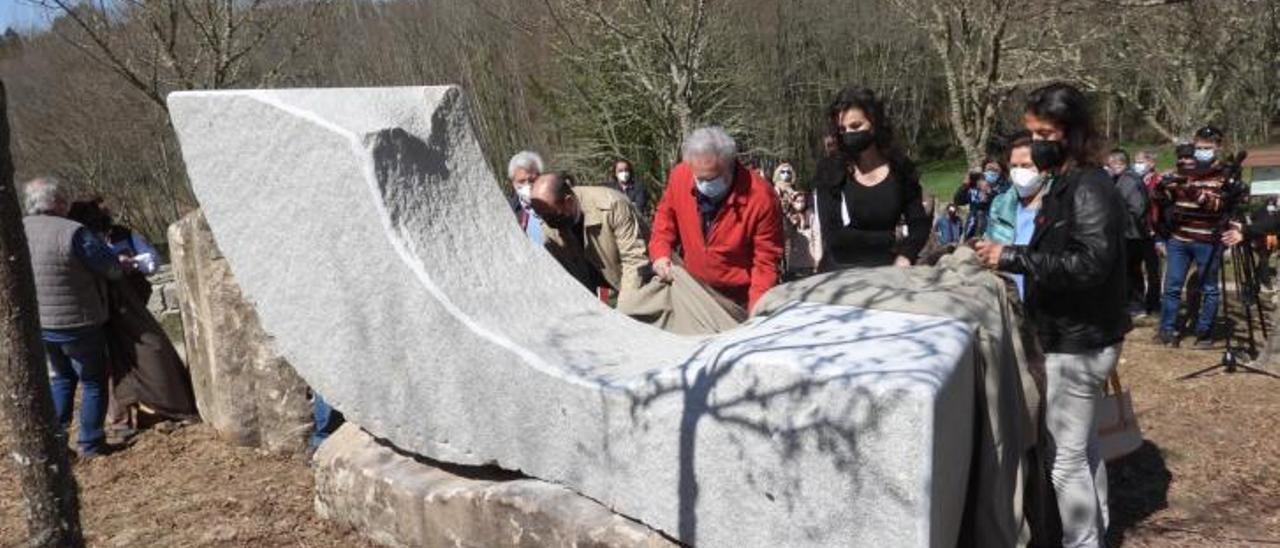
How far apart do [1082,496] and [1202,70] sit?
62.3 feet

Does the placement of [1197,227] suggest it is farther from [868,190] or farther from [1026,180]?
[868,190]

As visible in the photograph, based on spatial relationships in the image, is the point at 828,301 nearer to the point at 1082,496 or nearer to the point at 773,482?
the point at 773,482

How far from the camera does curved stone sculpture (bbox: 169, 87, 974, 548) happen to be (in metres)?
2.59

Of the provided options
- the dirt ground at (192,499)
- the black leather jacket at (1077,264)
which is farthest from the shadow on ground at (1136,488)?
the dirt ground at (192,499)

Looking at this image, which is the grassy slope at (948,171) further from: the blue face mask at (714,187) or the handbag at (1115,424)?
the blue face mask at (714,187)

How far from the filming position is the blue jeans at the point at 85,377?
520 cm

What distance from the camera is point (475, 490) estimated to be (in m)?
3.42

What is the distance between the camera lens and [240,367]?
199 inches

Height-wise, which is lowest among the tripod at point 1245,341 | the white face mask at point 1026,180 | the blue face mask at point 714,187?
the tripod at point 1245,341

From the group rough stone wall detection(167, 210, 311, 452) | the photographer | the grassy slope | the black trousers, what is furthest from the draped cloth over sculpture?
the grassy slope

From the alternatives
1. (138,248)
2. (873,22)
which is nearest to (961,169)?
(873,22)

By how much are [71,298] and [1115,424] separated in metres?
5.15

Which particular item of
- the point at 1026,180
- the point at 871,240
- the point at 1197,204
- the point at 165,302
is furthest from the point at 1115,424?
the point at 165,302

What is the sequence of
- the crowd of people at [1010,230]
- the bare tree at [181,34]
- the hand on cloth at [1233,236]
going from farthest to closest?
the bare tree at [181,34]
the hand on cloth at [1233,236]
the crowd of people at [1010,230]
